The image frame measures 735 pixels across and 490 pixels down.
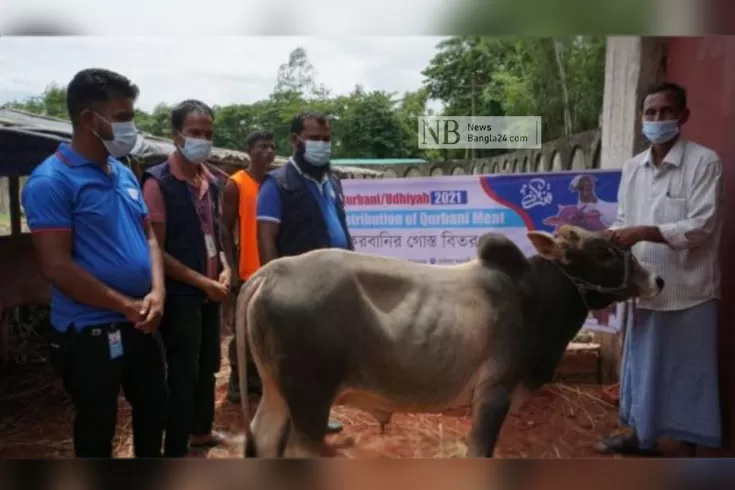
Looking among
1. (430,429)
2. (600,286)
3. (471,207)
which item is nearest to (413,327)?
(430,429)

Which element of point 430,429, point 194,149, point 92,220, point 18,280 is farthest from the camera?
point 18,280

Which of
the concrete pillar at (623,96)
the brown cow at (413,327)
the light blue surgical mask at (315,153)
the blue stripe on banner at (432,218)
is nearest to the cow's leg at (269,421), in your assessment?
the brown cow at (413,327)

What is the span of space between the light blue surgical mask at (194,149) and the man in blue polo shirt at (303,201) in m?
0.28

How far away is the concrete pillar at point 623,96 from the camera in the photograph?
274 centimetres

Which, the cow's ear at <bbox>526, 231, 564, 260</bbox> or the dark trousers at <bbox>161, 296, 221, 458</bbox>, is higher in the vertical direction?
the cow's ear at <bbox>526, 231, 564, 260</bbox>

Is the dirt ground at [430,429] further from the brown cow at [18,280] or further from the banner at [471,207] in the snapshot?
the banner at [471,207]

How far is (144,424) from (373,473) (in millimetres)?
1036

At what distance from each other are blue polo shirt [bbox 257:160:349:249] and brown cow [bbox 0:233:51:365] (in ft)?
3.09

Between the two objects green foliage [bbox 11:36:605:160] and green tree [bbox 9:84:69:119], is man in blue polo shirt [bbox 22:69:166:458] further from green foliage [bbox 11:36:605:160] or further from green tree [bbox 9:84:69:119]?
green foliage [bbox 11:36:605:160]

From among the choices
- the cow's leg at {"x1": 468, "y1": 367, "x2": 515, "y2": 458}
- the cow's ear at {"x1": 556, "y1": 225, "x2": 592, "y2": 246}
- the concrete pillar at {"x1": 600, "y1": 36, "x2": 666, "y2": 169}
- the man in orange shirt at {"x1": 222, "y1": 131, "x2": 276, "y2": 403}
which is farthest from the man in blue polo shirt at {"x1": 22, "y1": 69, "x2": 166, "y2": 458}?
the concrete pillar at {"x1": 600, "y1": 36, "x2": 666, "y2": 169}

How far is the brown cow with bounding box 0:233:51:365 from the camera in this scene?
2705 millimetres

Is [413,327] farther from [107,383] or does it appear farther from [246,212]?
[107,383]

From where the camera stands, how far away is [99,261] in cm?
257

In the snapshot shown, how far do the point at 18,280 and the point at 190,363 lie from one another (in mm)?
944
